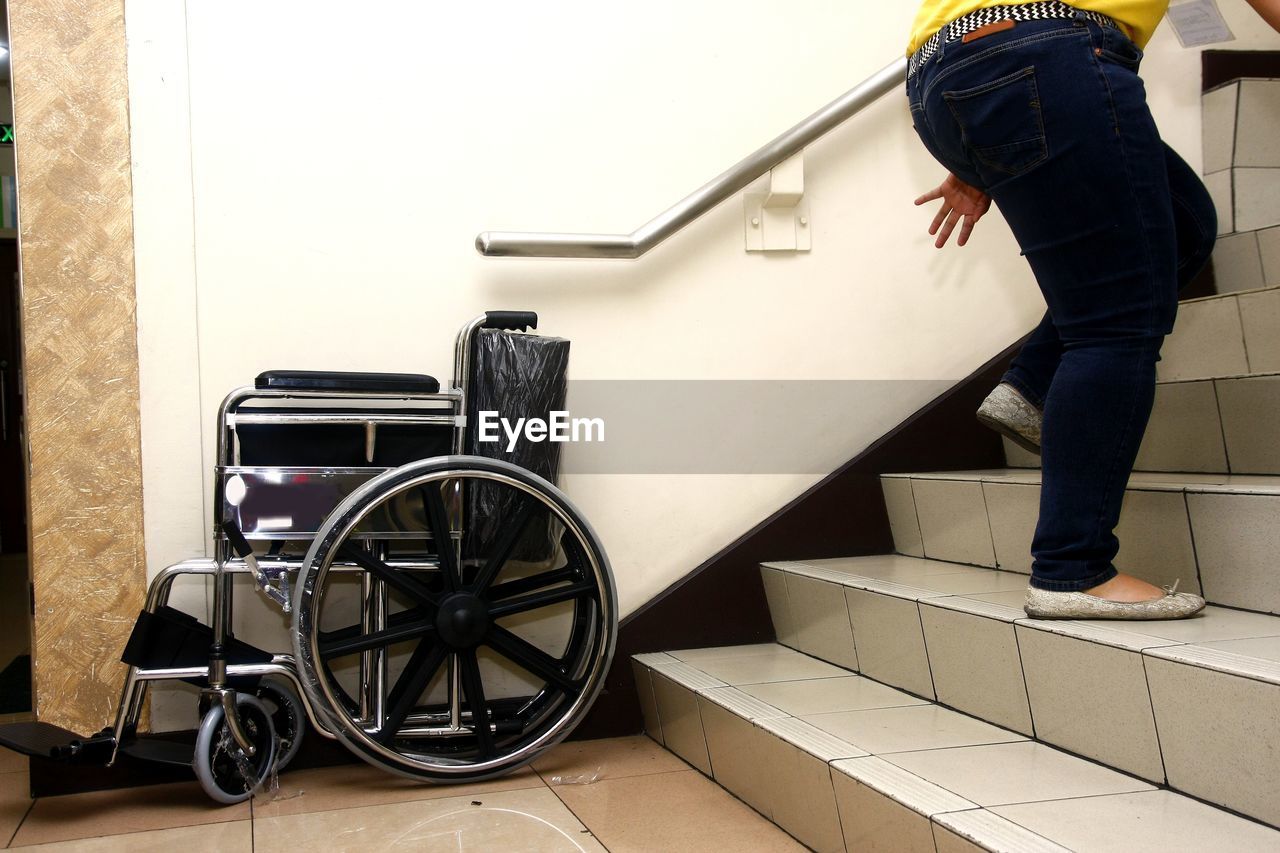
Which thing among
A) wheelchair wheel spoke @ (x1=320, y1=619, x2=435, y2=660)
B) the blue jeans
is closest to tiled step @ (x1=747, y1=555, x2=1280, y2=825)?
the blue jeans

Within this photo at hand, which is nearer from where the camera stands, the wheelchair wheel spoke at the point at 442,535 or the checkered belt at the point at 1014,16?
the checkered belt at the point at 1014,16

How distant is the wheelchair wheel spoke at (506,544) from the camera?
5.87 feet

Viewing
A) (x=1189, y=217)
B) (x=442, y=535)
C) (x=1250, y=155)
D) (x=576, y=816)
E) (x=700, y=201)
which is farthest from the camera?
(x=1250, y=155)

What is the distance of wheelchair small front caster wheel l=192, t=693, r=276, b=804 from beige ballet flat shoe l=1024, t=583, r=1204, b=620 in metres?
1.27

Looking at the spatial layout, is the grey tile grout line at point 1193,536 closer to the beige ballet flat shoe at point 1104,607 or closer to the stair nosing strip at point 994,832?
the beige ballet flat shoe at point 1104,607

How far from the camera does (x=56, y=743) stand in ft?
5.41

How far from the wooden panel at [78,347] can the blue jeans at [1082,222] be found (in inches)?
56.5

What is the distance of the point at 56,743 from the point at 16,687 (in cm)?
138

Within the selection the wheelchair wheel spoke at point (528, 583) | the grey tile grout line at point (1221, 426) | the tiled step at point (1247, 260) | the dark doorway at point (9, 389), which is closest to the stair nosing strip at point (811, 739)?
the wheelchair wheel spoke at point (528, 583)

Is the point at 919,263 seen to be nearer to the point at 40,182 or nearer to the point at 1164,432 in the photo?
the point at 1164,432

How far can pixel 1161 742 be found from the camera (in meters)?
1.20

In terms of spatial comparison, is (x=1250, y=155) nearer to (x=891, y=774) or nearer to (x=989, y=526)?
(x=989, y=526)

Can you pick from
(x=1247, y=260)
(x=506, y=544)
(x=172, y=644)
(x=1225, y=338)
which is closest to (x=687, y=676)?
(x=506, y=544)

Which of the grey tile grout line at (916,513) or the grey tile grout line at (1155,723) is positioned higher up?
the grey tile grout line at (916,513)
